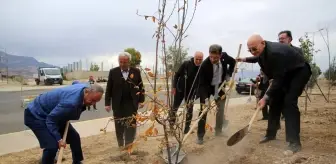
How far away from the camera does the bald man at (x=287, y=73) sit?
426 cm

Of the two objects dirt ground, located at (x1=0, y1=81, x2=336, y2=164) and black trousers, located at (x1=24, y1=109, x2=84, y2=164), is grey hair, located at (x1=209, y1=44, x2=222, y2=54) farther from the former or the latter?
black trousers, located at (x1=24, y1=109, x2=84, y2=164)

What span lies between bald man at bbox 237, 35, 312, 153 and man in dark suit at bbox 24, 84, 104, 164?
207 cm

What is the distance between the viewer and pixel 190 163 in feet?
15.1

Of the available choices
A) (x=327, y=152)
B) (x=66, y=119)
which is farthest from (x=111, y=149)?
(x=327, y=152)

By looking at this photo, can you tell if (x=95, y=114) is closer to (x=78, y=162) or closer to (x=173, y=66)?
(x=78, y=162)

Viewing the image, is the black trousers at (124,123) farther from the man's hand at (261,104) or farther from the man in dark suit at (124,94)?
the man's hand at (261,104)

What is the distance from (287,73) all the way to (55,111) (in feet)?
9.73

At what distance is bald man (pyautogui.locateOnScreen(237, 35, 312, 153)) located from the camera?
4.26m

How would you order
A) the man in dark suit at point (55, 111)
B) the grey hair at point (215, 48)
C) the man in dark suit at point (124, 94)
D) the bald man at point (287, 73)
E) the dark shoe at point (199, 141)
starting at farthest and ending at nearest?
1. the dark shoe at point (199, 141)
2. the man in dark suit at point (124, 94)
3. the grey hair at point (215, 48)
4. the bald man at point (287, 73)
5. the man in dark suit at point (55, 111)

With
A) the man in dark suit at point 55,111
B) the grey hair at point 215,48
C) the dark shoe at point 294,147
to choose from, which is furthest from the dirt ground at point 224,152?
the grey hair at point 215,48

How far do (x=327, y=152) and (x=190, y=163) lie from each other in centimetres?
181

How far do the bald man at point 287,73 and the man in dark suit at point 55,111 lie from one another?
2.07 m

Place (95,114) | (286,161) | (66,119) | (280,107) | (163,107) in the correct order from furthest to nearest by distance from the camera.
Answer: (95,114)
(280,107)
(286,161)
(66,119)
(163,107)

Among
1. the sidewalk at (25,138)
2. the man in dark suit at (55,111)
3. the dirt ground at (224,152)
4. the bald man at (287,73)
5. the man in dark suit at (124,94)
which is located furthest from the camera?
the sidewalk at (25,138)
